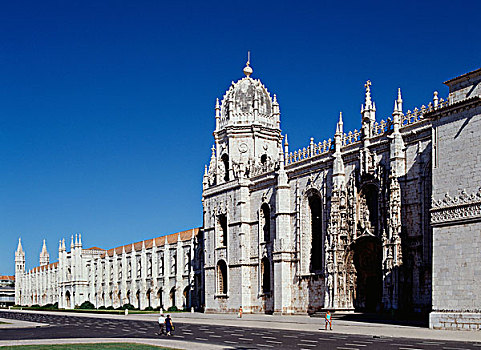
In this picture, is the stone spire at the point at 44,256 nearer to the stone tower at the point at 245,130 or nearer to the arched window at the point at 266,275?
the stone tower at the point at 245,130

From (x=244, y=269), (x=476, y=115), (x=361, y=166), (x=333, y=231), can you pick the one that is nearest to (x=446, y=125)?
(x=476, y=115)

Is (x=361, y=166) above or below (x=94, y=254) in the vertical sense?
above

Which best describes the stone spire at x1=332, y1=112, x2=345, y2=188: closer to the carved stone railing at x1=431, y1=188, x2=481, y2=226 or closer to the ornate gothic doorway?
the ornate gothic doorway

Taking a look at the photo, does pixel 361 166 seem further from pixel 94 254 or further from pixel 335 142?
pixel 94 254

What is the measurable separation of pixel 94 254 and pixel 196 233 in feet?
148

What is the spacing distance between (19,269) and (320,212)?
132149 millimetres

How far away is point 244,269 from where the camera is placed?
197 feet

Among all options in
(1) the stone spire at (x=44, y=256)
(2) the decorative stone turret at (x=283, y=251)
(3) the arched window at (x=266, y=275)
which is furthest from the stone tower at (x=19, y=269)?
(2) the decorative stone turret at (x=283, y=251)

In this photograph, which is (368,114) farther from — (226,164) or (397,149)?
(226,164)

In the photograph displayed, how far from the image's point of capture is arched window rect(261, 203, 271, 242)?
58.9 meters

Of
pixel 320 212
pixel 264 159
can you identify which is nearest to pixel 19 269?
pixel 264 159

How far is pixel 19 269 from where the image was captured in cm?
16738

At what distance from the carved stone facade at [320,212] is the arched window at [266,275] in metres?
0.10

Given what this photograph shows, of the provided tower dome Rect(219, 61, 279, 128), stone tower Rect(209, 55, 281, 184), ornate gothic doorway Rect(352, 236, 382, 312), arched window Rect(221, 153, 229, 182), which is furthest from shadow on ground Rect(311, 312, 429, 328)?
tower dome Rect(219, 61, 279, 128)
